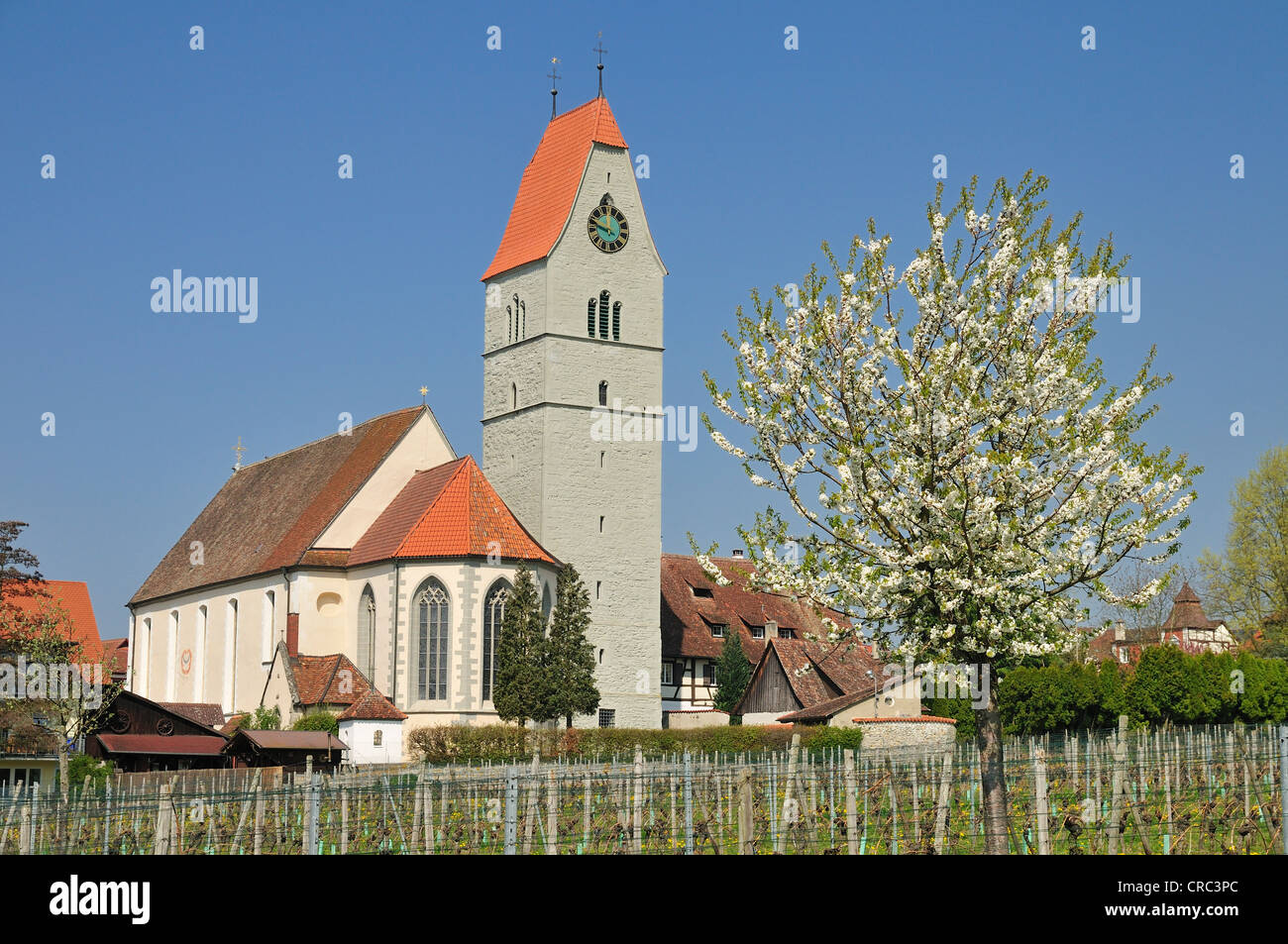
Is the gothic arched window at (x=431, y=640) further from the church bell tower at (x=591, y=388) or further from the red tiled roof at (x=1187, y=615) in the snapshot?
the red tiled roof at (x=1187, y=615)

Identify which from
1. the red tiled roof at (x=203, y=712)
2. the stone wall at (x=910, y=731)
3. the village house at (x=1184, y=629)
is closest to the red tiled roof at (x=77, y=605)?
the red tiled roof at (x=203, y=712)

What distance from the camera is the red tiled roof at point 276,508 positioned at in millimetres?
56312

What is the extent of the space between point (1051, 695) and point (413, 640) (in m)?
22.5

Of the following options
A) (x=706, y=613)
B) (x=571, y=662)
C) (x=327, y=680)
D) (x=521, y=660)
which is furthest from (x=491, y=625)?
(x=706, y=613)

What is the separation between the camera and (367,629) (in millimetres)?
52406

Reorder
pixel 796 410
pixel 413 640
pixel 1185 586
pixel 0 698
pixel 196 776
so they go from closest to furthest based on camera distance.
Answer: pixel 796 410, pixel 196 776, pixel 0 698, pixel 413 640, pixel 1185 586

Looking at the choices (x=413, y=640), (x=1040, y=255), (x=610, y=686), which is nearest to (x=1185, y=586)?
(x=610, y=686)

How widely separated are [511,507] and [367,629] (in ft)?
22.6

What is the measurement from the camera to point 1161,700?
50.8 m

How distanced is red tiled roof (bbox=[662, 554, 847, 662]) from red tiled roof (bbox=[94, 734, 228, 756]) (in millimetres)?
20820

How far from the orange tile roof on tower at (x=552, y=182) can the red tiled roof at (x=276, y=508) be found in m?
7.39

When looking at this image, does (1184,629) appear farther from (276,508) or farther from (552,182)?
(276,508)

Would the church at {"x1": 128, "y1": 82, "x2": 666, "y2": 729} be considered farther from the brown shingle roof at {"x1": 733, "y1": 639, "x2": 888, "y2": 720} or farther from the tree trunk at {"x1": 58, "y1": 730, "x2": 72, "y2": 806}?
the tree trunk at {"x1": 58, "y1": 730, "x2": 72, "y2": 806}
